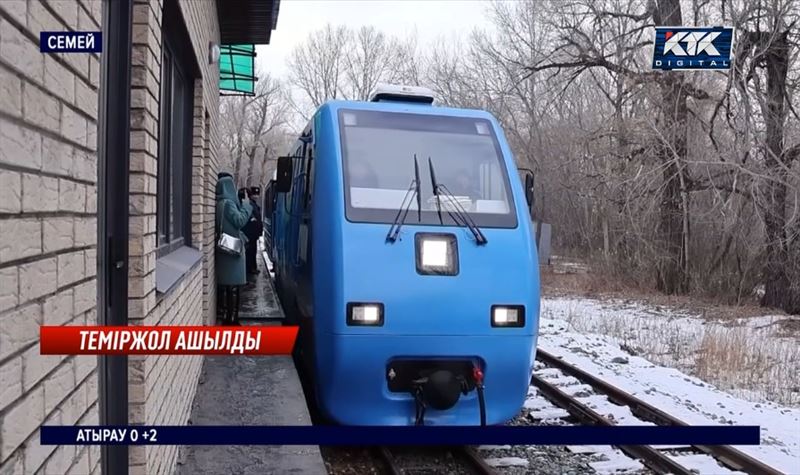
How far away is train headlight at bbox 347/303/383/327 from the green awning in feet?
27.1

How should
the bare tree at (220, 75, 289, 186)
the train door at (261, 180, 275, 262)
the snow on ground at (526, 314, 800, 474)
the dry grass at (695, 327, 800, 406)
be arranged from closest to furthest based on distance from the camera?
the snow on ground at (526, 314, 800, 474) → the dry grass at (695, 327, 800, 406) → the train door at (261, 180, 275, 262) → the bare tree at (220, 75, 289, 186)

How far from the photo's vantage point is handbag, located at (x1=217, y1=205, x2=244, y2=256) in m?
8.43

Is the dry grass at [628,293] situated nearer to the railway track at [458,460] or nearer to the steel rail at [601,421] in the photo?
the steel rail at [601,421]

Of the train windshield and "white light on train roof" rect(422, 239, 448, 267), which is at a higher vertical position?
the train windshield

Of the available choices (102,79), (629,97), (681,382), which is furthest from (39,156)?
(629,97)

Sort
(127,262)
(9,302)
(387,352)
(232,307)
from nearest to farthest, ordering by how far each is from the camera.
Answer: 1. (9,302)
2. (127,262)
3. (387,352)
4. (232,307)

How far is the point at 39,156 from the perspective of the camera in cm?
169

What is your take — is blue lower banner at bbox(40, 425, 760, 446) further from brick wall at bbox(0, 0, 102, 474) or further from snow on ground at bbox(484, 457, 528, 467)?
snow on ground at bbox(484, 457, 528, 467)

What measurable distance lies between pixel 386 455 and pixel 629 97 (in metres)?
14.7

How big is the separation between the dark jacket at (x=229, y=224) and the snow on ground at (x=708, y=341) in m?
6.03

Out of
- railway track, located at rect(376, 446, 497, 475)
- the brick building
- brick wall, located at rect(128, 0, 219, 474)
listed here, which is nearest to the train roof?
the brick building

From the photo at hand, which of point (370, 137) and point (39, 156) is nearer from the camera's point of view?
point (39, 156)

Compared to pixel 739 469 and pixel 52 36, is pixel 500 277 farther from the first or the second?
pixel 52 36

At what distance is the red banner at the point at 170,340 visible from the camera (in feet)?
5.30
